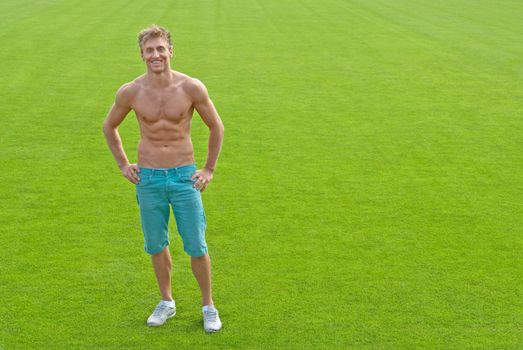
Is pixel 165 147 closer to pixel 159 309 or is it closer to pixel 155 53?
pixel 155 53

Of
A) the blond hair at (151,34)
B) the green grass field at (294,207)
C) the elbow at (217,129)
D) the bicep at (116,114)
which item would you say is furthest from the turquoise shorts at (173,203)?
the blond hair at (151,34)

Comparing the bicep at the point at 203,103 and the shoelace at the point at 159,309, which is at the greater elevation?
the bicep at the point at 203,103

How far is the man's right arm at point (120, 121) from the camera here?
550 cm

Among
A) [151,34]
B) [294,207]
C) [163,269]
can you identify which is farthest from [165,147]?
[294,207]

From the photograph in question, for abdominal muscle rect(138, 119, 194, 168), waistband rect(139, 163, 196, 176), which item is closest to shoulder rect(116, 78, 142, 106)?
abdominal muscle rect(138, 119, 194, 168)

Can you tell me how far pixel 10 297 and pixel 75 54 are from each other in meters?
12.6

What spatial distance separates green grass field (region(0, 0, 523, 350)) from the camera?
5945mm

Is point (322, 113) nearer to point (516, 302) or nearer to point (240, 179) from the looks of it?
point (240, 179)

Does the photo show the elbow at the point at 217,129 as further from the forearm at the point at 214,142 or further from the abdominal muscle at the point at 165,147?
the abdominal muscle at the point at 165,147

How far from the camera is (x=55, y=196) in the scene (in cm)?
874

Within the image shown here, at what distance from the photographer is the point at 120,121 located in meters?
5.69

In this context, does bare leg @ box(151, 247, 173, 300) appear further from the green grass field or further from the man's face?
the man's face

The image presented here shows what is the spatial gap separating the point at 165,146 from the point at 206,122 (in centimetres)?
32

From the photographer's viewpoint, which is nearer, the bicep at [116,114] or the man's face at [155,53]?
the man's face at [155,53]
